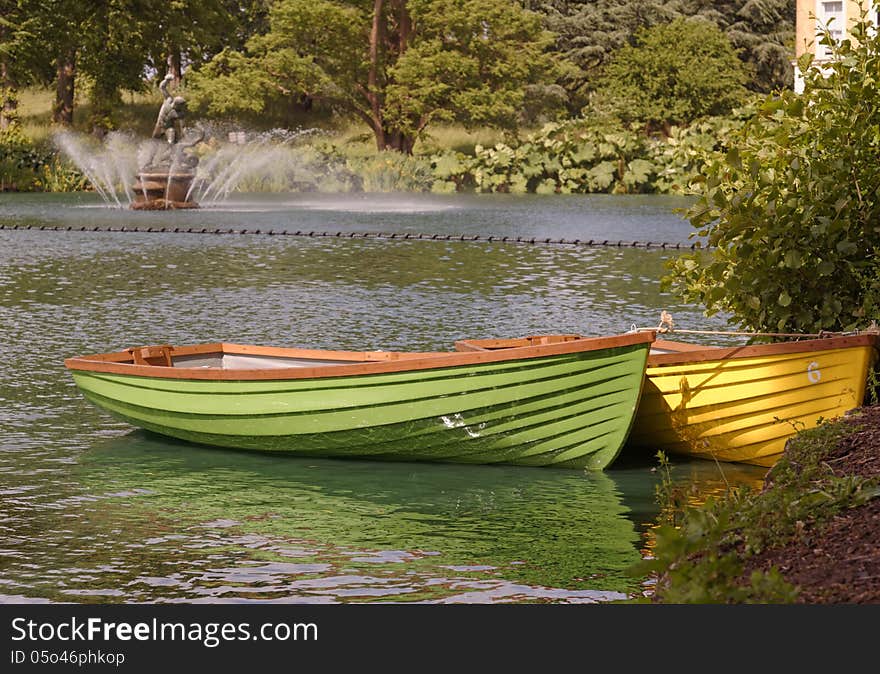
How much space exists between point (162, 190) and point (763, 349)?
31957 mm

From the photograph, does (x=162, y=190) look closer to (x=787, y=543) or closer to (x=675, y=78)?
Answer: (x=675, y=78)

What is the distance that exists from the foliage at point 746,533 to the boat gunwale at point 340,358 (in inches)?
82.6

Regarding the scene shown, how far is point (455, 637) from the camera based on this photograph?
512 cm

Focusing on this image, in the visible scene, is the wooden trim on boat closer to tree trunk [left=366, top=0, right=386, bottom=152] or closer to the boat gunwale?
the boat gunwale

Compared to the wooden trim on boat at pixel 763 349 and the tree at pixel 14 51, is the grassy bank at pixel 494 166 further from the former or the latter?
the wooden trim on boat at pixel 763 349

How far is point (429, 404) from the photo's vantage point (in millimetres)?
10219

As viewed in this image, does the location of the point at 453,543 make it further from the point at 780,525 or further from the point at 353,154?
the point at 353,154

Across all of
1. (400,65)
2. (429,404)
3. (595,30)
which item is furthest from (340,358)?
(595,30)

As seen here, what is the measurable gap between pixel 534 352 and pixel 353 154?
42.8m

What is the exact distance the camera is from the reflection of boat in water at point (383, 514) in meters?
8.04

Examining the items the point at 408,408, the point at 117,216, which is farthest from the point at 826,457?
the point at 117,216

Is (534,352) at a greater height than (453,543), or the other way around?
(534,352)

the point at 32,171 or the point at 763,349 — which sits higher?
the point at 32,171

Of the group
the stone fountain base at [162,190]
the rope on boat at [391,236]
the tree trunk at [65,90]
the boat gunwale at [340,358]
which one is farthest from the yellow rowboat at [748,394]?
the tree trunk at [65,90]
